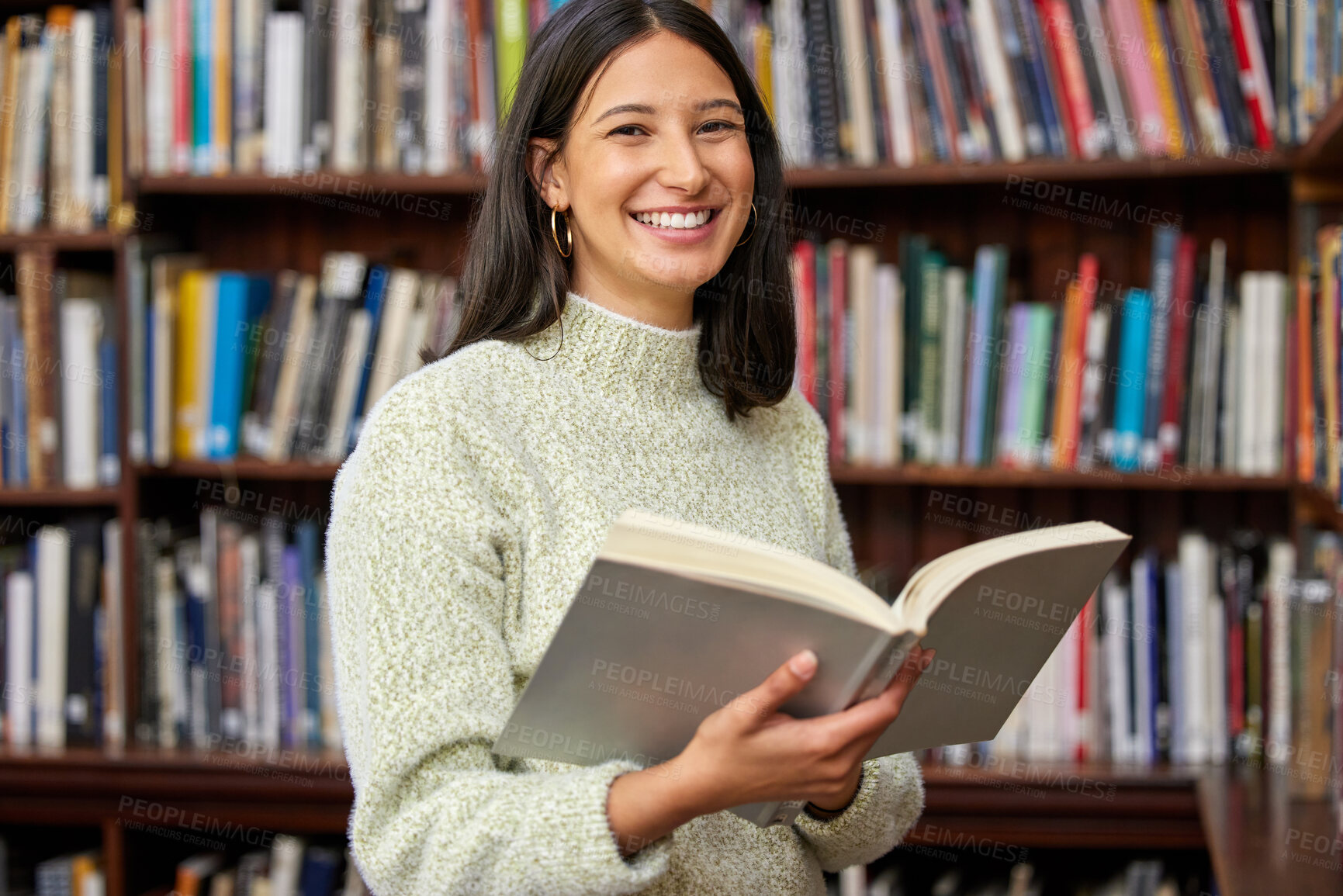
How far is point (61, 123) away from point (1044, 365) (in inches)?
62.5

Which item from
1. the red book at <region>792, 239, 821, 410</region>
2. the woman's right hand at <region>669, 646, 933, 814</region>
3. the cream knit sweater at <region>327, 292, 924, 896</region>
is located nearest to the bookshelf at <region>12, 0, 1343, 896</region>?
the red book at <region>792, 239, 821, 410</region>

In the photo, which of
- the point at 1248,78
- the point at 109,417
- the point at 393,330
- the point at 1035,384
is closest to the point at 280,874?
the point at 109,417

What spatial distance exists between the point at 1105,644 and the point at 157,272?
1.60 metres

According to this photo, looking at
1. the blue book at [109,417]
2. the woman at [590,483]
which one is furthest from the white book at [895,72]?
the blue book at [109,417]

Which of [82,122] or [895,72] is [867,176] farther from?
[82,122]

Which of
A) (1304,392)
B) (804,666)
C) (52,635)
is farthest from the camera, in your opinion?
(52,635)

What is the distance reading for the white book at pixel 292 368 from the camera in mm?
1979

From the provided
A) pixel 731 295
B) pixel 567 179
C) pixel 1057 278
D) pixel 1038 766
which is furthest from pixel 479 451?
pixel 1057 278

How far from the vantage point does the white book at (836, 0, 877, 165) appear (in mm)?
1867

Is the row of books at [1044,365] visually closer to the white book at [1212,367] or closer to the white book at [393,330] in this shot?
the white book at [1212,367]

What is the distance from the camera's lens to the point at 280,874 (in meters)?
2.02

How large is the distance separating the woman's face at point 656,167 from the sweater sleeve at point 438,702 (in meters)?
0.26

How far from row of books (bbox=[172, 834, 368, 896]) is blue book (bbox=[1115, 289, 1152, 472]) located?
1379 millimetres

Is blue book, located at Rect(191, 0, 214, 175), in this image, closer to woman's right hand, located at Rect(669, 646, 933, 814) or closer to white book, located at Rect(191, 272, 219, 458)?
white book, located at Rect(191, 272, 219, 458)
